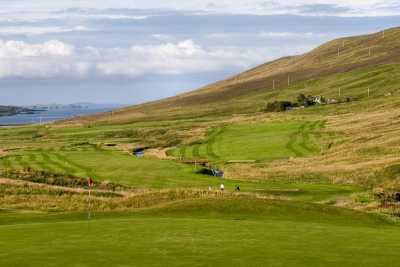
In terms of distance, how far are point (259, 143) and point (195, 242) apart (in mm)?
71102

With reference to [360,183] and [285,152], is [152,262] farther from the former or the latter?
[285,152]

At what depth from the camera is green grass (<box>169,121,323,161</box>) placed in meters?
85.0

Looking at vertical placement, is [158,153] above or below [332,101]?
below

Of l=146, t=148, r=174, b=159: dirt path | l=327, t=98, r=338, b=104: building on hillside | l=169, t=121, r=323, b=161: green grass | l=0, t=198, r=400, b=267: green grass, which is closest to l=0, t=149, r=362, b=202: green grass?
l=146, t=148, r=174, b=159: dirt path

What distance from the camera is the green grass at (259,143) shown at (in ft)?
279

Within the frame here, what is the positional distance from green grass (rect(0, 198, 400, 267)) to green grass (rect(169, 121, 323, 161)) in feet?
168

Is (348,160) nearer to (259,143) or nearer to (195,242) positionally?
(259,143)

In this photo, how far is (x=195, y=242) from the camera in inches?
918

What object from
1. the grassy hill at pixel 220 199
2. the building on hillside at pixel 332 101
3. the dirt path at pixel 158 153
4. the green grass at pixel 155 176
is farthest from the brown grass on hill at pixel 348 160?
the building on hillside at pixel 332 101

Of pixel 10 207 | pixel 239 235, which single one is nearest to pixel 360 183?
pixel 10 207

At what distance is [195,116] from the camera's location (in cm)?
18788

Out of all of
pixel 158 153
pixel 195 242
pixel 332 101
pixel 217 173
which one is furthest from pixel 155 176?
pixel 332 101

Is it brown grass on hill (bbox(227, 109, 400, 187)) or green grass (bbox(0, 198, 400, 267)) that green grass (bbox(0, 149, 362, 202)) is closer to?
brown grass on hill (bbox(227, 109, 400, 187))

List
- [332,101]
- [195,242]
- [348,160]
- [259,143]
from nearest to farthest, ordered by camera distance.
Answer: [195,242] < [348,160] < [259,143] < [332,101]
